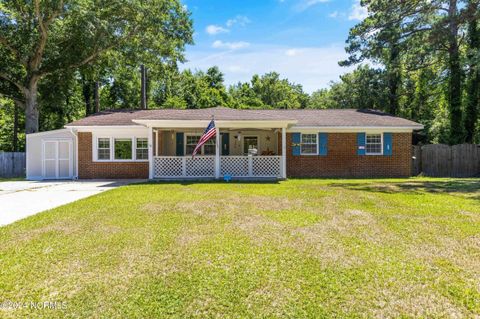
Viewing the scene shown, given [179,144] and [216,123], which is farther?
[179,144]

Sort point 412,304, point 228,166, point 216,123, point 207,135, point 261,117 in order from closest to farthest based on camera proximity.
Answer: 1. point 412,304
2. point 207,135
3. point 216,123
4. point 261,117
5. point 228,166

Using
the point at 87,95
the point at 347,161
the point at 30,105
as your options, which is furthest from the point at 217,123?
the point at 87,95

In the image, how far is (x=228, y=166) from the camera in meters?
15.0

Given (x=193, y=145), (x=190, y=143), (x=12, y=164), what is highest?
(x=190, y=143)

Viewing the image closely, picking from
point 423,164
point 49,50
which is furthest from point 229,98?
point 423,164

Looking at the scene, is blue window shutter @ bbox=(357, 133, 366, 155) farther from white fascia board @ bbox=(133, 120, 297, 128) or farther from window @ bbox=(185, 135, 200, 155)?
window @ bbox=(185, 135, 200, 155)

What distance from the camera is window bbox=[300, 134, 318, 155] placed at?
16.5 metres

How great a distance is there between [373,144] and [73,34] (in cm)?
2094

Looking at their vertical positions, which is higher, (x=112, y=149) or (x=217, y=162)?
(x=112, y=149)

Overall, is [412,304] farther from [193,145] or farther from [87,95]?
[87,95]

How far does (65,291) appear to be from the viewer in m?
3.45

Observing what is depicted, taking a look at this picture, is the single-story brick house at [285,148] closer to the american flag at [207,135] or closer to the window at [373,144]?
the window at [373,144]

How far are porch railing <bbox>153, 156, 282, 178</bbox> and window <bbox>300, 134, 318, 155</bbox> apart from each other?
2.25 m

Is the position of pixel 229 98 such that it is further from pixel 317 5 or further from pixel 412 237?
pixel 412 237
